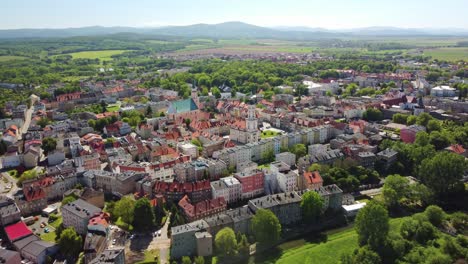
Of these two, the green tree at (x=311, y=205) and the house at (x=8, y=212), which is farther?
the green tree at (x=311, y=205)

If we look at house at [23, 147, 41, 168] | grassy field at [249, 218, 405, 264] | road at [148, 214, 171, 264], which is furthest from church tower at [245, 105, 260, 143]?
house at [23, 147, 41, 168]

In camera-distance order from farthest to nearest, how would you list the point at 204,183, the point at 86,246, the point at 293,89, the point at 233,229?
the point at 293,89 → the point at 204,183 → the point at 233,229 → the point at 86,246

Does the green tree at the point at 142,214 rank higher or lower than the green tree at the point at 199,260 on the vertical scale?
higher

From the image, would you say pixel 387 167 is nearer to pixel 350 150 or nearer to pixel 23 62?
pixel 350 150

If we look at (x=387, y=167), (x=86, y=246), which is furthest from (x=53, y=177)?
(x=387, y=167)

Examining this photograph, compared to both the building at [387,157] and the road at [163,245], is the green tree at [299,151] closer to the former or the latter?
the building at [387,157]

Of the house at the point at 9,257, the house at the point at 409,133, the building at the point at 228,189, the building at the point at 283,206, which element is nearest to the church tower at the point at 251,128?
the building at the point at 228,189
